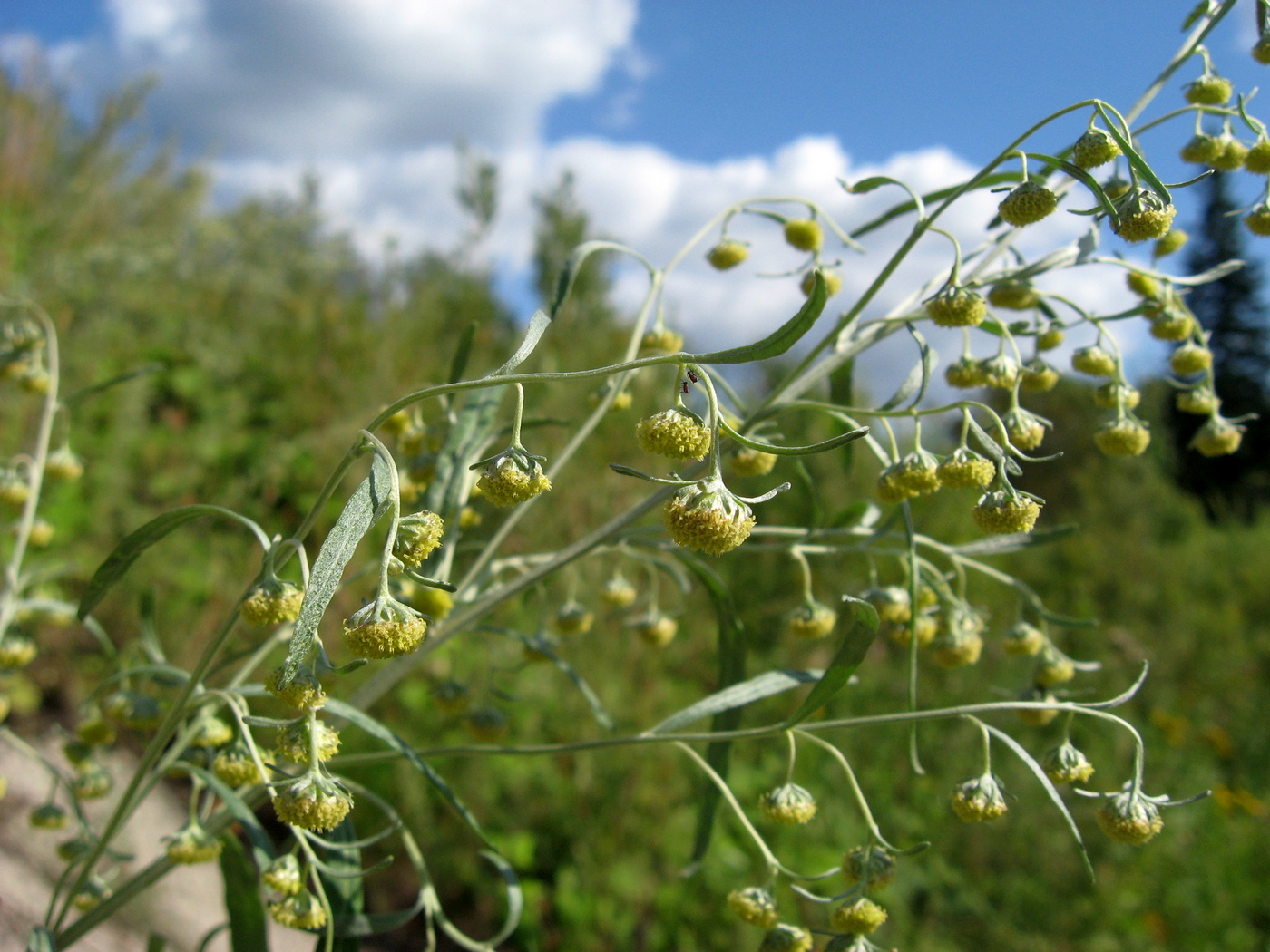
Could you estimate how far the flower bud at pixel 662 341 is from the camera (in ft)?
3.36

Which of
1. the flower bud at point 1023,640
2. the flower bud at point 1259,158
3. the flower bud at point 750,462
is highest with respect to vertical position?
the flower bud at point 1259,158

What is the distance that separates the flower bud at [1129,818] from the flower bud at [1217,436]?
0.46 meters

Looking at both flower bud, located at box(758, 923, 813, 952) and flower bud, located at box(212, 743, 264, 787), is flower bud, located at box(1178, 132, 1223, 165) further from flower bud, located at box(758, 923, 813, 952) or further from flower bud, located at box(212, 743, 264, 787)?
flower bud, located at box(212, 743, 264, 787)

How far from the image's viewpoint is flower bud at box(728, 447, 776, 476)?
0.90 meters

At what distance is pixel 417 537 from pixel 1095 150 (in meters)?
0.62

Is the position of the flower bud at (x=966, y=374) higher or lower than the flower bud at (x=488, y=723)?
higher

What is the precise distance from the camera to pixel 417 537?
1.90ft

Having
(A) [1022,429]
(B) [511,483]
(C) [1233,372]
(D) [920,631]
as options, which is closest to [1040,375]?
(A) [1022,429]

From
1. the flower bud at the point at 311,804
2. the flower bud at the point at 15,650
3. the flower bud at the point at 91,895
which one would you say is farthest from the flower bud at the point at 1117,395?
the flower bud at the point at 15,650

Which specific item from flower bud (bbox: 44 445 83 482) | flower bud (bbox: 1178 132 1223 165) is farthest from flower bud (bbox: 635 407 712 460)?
flower bud (bbox: 44 445 83 482)

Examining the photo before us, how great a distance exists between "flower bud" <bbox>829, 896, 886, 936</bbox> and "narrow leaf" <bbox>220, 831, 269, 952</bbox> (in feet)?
1.95

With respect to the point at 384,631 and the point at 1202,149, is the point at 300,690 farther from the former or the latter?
the point at 1202,149

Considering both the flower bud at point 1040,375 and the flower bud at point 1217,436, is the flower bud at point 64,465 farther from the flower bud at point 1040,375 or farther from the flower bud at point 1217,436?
the flower bud at point 1217,436

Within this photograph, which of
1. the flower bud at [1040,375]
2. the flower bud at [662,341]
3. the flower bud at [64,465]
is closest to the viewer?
the flower bud at [1040,375]
